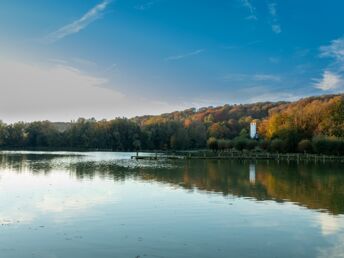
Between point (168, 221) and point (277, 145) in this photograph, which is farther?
point (277, 145)

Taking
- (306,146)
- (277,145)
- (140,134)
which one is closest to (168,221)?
(306,146)

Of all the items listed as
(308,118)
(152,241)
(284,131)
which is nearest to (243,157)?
(284,131)

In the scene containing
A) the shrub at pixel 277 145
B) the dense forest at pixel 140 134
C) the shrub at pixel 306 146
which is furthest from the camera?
the dense forest at pixel 140 134

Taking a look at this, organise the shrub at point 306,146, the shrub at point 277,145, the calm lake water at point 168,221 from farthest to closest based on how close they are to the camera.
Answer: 1. the shrub at point 277,145
2. the shrub at point 306,146
3. the calm lake water at point 168,221

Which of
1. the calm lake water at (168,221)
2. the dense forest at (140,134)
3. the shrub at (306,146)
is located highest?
the dense forest at (140,134)

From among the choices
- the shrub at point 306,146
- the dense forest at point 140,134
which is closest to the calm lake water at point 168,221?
the shrub at point 306,146

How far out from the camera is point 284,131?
79.8m

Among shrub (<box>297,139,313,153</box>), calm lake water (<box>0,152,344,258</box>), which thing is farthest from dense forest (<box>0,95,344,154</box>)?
calm lake water (<box>0,152,344,258</box>)

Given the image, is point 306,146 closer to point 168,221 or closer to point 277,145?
point 277,145

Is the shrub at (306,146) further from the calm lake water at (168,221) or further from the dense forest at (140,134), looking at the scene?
the calm lake water at (168,221)

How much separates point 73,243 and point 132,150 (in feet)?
364

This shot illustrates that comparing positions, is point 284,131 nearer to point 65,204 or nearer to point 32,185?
point 32,185

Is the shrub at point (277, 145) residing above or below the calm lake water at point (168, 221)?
above

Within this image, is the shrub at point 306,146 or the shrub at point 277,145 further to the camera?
the shrub at point 277,145
